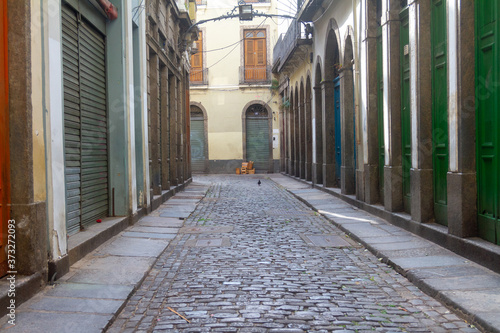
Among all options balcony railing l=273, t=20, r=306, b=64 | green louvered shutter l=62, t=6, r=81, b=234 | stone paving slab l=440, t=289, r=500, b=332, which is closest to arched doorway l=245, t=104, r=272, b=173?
balcony railing l=273, t=20, r=306, b=64

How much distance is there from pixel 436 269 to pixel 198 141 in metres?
24.6

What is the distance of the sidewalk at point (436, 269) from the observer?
396cm

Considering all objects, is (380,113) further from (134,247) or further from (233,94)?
(233,94)

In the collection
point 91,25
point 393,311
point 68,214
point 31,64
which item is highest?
point 91,25

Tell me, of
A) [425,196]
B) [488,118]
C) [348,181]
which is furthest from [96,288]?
[348,181]

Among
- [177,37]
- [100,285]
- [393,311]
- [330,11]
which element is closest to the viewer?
[393,311]

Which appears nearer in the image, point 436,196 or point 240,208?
point 436,196

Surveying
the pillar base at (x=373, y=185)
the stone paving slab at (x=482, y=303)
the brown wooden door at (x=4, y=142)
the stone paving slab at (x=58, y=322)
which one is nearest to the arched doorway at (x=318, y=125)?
the pillar base at (x=373, y=185)

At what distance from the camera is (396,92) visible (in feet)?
28.1

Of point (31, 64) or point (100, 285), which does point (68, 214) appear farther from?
Answer: point (31, 64)

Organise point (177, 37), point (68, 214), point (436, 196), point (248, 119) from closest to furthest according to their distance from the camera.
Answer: point (68, 214) < point (436, 196) < point (177, 37) < point (248, 119)

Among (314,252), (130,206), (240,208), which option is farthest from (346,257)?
(240,208)

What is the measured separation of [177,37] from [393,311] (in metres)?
13.5

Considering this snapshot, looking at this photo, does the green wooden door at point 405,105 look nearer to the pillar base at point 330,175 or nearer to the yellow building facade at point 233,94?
the pillar base at point 330,175
